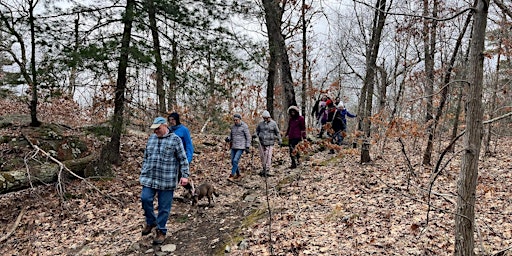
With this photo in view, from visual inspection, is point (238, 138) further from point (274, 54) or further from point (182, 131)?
point (274, 54)

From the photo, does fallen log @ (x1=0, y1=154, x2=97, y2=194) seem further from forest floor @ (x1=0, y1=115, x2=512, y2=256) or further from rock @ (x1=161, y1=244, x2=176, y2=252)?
rock @ (x1=161, y1=244, x2=176, y2=252)

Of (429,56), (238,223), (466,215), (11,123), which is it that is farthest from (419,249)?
(11,123)

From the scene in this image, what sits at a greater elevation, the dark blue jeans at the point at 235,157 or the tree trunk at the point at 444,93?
the tree trunk at the point at 444,93

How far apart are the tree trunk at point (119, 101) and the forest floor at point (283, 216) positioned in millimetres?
412

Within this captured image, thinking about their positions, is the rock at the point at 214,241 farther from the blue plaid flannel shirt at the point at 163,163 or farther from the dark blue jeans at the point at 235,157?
the dark blue jeans at the point at 235,157

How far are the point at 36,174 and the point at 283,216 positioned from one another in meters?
5.89

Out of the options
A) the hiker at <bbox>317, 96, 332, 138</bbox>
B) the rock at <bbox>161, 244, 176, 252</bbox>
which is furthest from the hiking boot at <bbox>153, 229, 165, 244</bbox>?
the hiker at <bbox>317, 96, 332, 138</bbox>

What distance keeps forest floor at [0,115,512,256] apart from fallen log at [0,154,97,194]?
10.4 inches

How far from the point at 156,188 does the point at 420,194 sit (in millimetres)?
4876

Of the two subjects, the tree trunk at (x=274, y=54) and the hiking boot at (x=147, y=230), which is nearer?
the hiking boot at (x=147, y=230)

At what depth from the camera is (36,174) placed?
7301 mm

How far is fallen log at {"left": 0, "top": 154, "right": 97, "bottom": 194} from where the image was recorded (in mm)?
6722

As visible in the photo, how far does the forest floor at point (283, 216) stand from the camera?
4395 mm

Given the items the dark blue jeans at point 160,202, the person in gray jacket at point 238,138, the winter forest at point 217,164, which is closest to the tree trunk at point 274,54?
the winter forest at point 217,164
